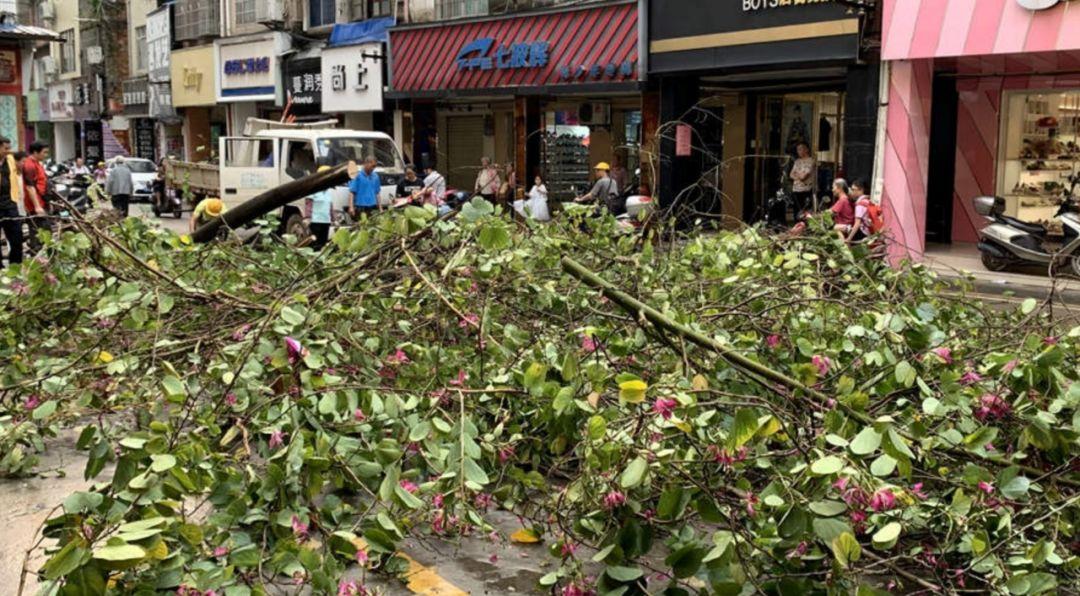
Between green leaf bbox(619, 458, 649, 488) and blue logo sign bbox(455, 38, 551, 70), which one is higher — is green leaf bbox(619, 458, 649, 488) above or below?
below

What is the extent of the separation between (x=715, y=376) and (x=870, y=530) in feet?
→ 3.27

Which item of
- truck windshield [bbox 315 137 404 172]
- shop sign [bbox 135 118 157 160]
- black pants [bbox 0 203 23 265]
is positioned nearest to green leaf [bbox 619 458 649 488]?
black pants [bbox 0 203 23 265]

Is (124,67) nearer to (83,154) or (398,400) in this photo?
(83,154)

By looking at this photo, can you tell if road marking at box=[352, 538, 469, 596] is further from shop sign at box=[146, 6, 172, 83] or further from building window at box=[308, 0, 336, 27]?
shop sign at box=[146, 6, 172, 83]

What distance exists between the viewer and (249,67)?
29266 millimetres

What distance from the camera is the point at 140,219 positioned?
22.7ft

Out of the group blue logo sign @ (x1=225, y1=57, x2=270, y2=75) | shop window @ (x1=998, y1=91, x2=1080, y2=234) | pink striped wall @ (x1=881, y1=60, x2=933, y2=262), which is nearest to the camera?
pink striped wall @ (x1=881, y1=60, x2=933, y2=262)

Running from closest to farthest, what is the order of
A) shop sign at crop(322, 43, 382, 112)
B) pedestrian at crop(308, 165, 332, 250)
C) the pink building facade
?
the pink building facade, pedestrian at crop(308, 165, 332, 250), shop sign at crop(322, 43, 382, 112)

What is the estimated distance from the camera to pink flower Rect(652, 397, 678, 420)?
290 centimetres

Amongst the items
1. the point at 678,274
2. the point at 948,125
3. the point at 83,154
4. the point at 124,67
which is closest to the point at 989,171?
the point at 948,125

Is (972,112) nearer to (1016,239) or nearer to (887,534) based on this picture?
(1016,239)

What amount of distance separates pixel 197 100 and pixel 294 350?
101 feet

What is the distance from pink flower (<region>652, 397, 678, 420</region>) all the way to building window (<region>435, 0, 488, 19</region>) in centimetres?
2060

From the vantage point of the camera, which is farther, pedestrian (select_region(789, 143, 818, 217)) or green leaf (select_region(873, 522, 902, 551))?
pedestrian (select_region(789, 143, 818, 217))
